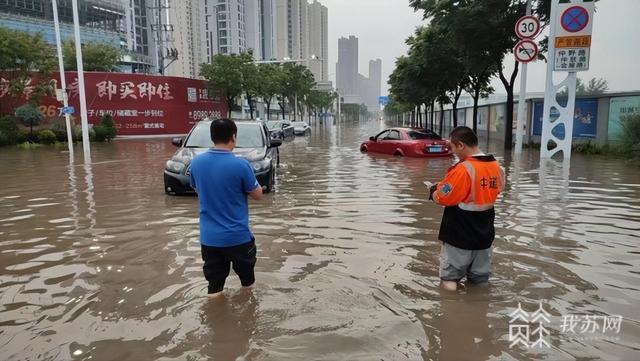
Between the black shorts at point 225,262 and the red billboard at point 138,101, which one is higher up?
the red billboard at point 138,101

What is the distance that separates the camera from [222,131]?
3572 millimetres

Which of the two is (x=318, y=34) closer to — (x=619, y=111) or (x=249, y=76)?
(x=249, y=76)

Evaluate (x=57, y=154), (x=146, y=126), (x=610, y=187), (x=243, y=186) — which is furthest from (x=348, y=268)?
(x=146, y=126)

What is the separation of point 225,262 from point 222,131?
1.06m

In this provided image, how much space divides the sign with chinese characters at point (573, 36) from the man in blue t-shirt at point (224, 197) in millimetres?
13906

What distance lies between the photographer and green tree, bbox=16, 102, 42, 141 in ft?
79.9

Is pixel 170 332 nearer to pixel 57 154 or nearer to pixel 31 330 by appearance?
pixel 31 330

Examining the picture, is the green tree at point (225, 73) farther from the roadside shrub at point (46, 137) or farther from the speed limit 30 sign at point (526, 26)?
the speed limit 30 sign at point (526, 26)

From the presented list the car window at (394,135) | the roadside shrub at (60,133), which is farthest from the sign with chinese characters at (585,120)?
the roadside shrub at (60,133)

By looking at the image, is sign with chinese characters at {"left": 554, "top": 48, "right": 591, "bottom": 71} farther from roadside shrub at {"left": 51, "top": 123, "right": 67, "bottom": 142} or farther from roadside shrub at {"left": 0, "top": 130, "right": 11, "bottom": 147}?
roadside shrub at {"left": 0, "top": 130, "right": 11, "bottom": 147}

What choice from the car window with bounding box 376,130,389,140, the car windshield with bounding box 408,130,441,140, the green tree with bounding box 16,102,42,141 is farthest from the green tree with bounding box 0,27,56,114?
the car windshield with bounding box 408,130,441,140

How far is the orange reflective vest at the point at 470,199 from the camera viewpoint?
12.7 feet

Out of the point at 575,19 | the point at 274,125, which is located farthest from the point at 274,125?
the point at 575,19

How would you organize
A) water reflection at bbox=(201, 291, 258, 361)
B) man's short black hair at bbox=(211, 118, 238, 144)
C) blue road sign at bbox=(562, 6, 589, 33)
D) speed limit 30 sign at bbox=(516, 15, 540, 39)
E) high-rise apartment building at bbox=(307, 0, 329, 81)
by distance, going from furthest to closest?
high-rise apartment building at bbox=(307, 0, 329, 81) → speed limit 30 sign at bbox=(516, 15, 540, 39) → blue road sign at bbox=(562, 6, 589, 33) → man's short black hair at bbox=(211, 118, 238, 144) → water reflection at bbox=(201, 291, 258, 361)
